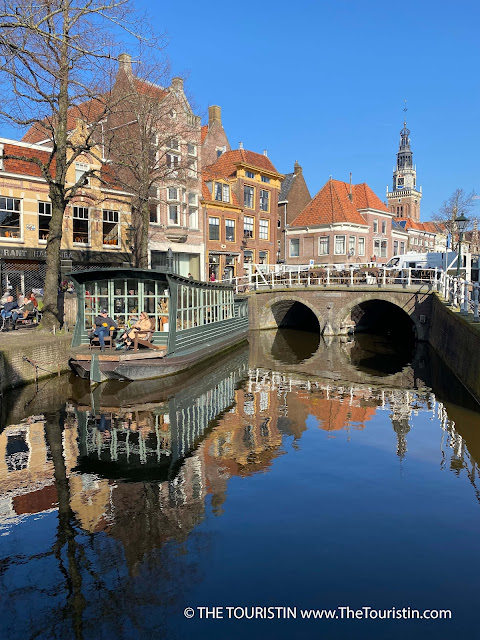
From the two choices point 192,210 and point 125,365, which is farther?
point 192,210

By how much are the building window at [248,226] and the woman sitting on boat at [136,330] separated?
25.6m

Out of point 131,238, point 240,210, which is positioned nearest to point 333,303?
point 131,238

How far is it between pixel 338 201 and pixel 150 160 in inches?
926

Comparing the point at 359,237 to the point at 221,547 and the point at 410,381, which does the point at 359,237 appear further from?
the point at 221,547

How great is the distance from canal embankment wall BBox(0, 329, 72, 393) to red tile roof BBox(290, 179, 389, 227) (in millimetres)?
32620

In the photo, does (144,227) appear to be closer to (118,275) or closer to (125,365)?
(118,275)

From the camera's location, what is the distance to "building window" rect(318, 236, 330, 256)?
45.2m

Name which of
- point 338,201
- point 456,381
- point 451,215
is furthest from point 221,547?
point 451,215

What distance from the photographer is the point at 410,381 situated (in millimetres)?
17297

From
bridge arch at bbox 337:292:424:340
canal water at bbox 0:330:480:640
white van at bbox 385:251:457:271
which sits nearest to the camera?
canal water at bbox 0:330:480:640

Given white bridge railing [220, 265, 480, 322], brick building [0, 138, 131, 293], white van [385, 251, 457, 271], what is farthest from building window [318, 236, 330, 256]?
brick building [0, 138, 131, 293]

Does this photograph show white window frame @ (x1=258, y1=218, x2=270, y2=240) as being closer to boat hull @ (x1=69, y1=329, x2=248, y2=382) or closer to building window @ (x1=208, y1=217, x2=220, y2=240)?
building window @ (x1=208, y1=217, x2=220, y2=240)

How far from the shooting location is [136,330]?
15.4 meters

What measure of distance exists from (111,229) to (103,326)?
48.1 ft
